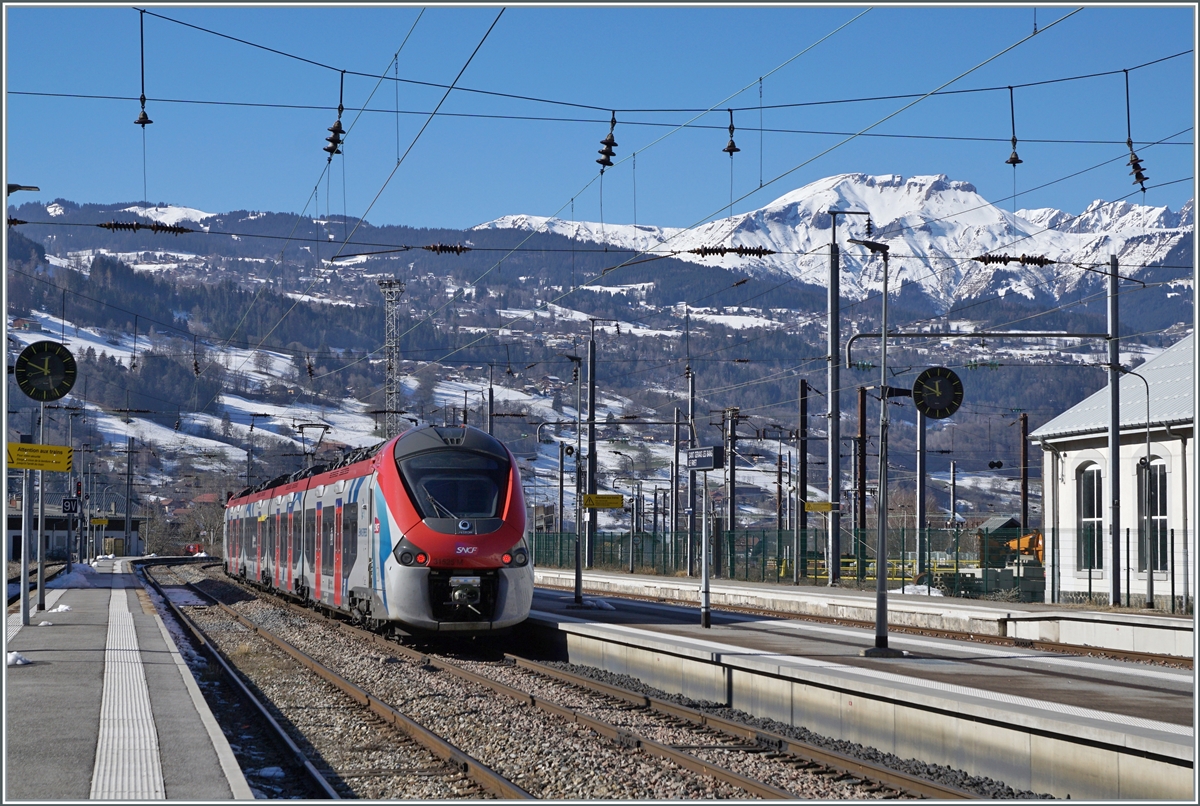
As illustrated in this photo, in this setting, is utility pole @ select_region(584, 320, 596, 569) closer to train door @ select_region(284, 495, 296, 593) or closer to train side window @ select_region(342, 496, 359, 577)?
train door @ select_region(284, 495, 296, 593)

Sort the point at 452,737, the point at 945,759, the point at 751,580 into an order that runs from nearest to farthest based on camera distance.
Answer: the point at 945,759 < the point at 452,737 < the point at 751,580

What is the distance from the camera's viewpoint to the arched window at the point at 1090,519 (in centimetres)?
3803

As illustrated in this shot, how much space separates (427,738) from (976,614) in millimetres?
17921

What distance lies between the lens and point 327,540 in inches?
1107

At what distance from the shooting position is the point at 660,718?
16.0m

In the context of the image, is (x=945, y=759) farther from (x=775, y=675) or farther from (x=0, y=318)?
(x=0, y=318)

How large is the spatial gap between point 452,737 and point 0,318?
7.92 meters

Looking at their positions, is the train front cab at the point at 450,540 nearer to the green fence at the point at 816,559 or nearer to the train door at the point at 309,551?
the train door at the point at 309,551

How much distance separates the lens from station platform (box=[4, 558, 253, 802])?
1105 cm

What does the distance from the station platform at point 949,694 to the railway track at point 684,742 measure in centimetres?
98

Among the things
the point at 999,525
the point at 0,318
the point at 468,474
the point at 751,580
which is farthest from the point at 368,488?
the point at 999,525

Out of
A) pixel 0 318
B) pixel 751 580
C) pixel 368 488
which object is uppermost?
pixel 0 318

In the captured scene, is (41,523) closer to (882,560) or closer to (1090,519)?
(882,560)

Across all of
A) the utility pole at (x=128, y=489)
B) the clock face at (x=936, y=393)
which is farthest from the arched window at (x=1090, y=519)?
the utility pole at (x=128, y=489)
